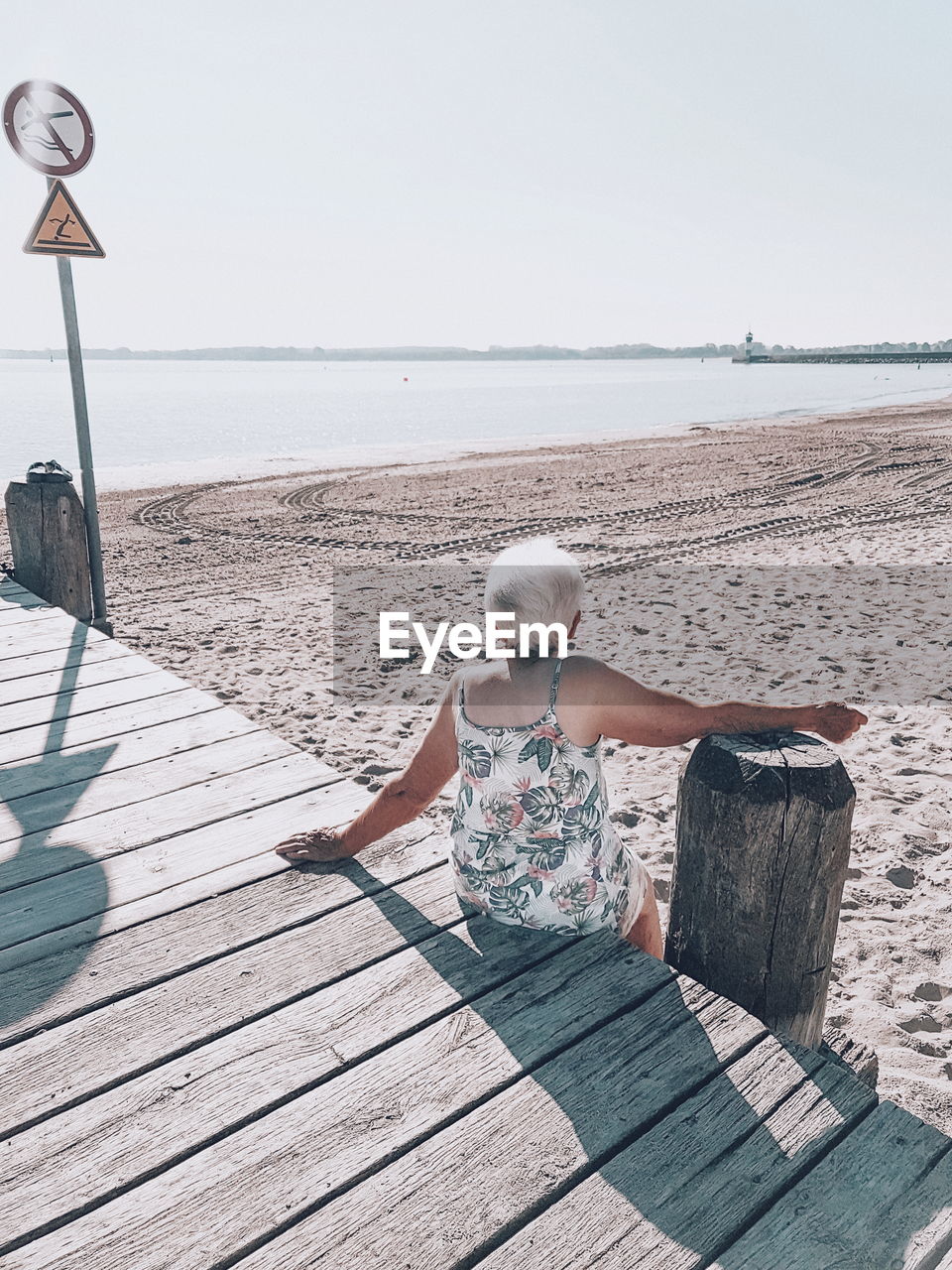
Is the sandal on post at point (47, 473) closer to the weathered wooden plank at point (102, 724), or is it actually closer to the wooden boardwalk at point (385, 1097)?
the weathered wooden plank at point (102, 724)

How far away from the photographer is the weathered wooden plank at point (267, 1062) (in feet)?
5.57

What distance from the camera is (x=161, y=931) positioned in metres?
2.45

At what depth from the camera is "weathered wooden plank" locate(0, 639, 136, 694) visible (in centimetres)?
439

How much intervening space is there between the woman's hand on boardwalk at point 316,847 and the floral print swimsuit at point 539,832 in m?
0.50

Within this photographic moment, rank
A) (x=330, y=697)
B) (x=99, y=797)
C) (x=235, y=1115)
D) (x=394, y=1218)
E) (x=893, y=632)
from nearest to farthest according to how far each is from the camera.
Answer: (x=394, y=1218) → (x=235, y=1115) → (x=99, y=797) → (x=330, y=697) → (x=893, y=632)

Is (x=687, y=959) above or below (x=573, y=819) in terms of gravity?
below

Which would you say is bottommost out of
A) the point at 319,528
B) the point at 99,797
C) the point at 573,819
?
the point at 319,528

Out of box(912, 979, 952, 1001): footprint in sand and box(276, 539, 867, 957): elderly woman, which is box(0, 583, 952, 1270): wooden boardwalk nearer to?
box(276, 539, 867, 957): elderly woman

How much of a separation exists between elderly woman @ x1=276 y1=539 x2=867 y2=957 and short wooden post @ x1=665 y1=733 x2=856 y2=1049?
0.39 ft

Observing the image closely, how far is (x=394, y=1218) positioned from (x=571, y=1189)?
339 mm

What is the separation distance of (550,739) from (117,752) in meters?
2.17

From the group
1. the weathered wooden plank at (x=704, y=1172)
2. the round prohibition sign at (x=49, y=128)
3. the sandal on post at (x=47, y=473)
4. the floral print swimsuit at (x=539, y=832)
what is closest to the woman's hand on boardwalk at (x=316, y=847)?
the floral print swimsuit at (x=539, y=832)

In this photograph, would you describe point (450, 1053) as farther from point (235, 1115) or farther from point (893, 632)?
point (893, 632)

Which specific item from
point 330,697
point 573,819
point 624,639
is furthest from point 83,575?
point 573,819
